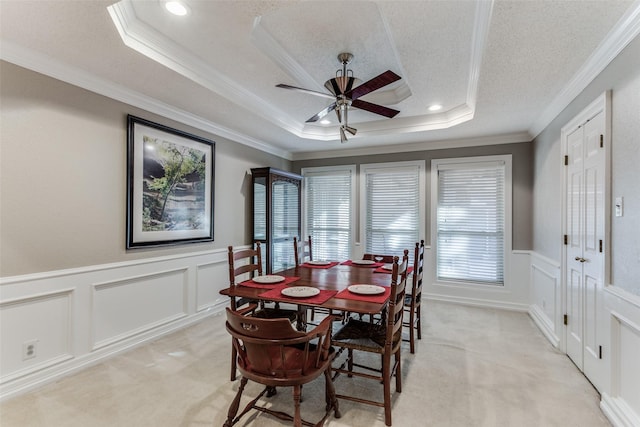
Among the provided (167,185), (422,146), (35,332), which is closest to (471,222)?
(422,146)

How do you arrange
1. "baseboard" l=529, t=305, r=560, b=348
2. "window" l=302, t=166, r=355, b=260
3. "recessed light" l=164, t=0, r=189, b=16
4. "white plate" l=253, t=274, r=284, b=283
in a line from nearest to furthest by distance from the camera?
"recessed light" l=164, t=0, r=189, b=16 < "white plate" l=253, t=274, r=284, b=283 < "baseboard" l=529, t=305, r=560, b=348 < "window" l=302, t=166, r=355, b=260

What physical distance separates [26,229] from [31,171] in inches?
16.9

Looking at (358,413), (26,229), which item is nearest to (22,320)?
(26,229)

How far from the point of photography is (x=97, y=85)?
2.62 meters

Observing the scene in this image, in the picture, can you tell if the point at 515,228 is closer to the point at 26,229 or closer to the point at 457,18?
the point at 457,18

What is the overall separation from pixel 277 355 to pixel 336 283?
2.83 feet

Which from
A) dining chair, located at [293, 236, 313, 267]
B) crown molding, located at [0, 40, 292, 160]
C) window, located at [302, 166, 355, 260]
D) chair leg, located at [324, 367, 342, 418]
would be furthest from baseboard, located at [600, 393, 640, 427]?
crown molding, located at [0, 40, 292, 160]

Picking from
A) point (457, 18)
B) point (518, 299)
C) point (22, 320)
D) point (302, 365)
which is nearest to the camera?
point (302, 365)

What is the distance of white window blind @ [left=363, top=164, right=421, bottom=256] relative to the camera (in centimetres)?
488

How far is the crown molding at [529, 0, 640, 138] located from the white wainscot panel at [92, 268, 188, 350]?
4.14 meters

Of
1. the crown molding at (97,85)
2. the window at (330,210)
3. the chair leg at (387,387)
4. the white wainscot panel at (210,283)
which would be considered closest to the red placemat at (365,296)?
the chair leg at (387,387)

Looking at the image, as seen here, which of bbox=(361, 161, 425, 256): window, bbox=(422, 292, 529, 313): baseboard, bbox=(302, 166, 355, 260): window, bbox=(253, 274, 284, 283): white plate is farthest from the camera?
bbox=(302, 166, 355, 260): window

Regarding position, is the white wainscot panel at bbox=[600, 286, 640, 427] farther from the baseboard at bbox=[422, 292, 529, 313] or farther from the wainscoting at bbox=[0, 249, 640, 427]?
the baseboard at bbox=[422, 292, 529, 313]

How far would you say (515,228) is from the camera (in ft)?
14.1
